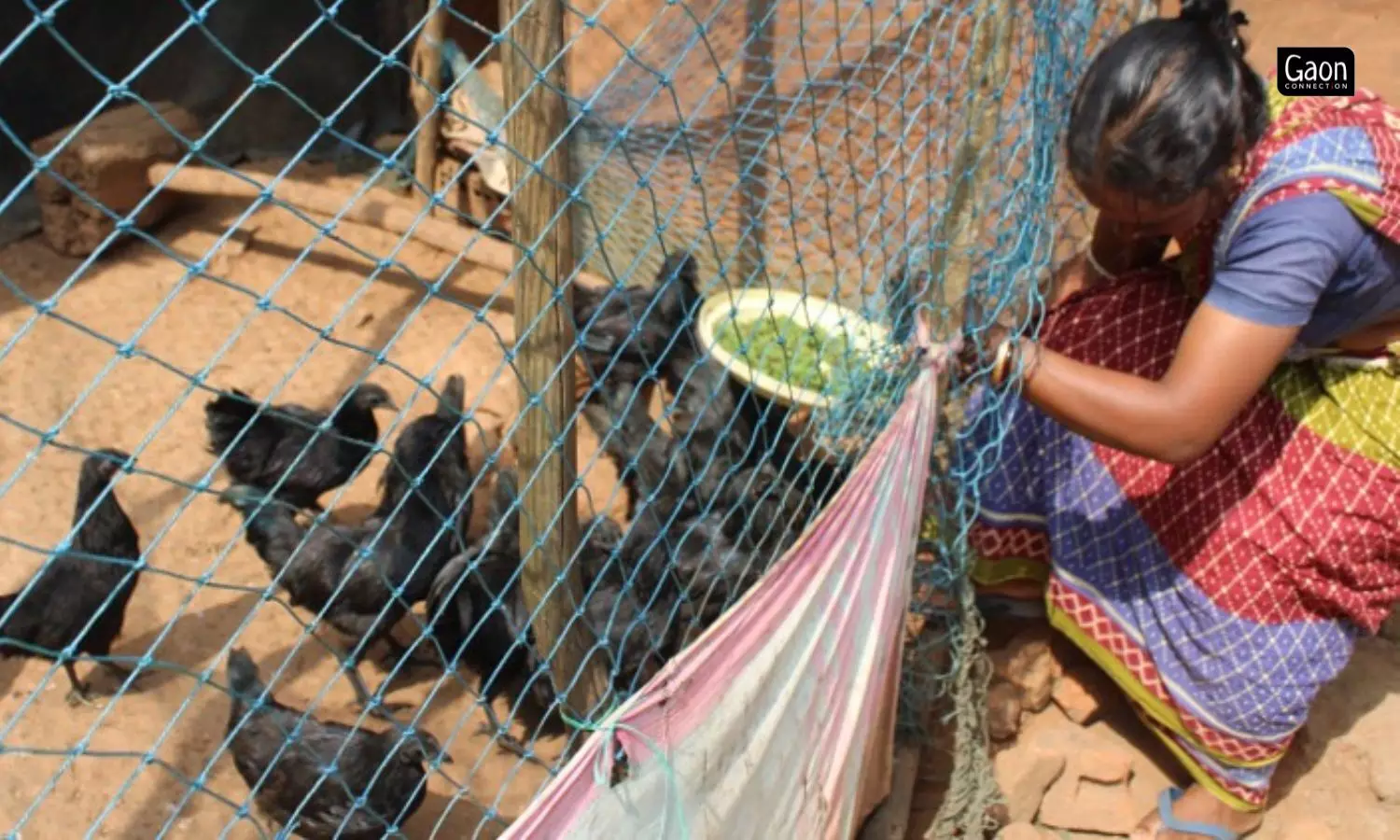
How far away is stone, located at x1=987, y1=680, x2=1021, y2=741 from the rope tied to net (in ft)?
5.87

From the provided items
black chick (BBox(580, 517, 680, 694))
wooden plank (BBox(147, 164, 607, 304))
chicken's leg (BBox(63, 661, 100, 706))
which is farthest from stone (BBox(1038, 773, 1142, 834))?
wooden plank (BBox(147, 164, 607, 304))

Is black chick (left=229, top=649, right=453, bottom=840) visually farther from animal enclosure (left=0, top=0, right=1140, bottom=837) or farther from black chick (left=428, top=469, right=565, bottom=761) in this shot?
black chick (left=428, top=469, right=565, bottom=761)

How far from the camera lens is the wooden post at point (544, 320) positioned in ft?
5.80

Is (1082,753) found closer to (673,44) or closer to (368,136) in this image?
(673,44)

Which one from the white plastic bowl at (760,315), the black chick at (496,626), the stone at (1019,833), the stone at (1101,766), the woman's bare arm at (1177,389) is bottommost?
the stone at (1019,833)

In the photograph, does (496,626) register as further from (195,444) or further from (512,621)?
(195,444)

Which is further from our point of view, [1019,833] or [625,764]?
[1019,833]

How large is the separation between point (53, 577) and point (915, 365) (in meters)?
2.48

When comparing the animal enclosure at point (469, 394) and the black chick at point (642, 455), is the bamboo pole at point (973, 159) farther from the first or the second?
the black chick at point (642, 455)

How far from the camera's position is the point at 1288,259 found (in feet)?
7.47

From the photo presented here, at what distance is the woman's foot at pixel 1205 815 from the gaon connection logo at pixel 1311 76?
1815 millimetres

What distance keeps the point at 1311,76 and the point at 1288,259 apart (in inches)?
30.8

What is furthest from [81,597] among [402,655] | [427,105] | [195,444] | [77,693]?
[427,105]

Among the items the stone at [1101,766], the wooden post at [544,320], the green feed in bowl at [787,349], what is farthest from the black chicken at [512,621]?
the stone at [1101,766]
